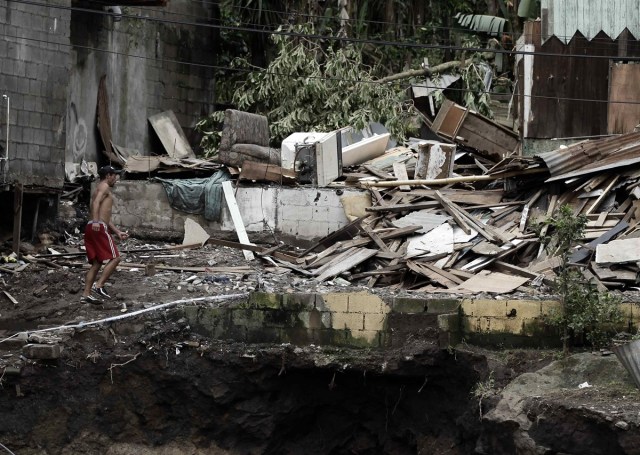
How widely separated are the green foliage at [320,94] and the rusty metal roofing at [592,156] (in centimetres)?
497

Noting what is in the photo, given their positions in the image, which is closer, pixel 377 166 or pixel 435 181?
pixel 435 181

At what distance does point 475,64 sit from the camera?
21.1 meters

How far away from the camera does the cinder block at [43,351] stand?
40.8 ft

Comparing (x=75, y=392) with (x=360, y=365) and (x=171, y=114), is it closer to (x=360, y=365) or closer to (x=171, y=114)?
(x=360, y=365)

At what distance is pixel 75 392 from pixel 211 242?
4.03m

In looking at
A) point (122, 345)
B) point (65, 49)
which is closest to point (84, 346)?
point (122, 345)

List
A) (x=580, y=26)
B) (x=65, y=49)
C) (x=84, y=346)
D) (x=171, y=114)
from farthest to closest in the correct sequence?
(x=171, y=114) → (x=580, y=26) → (x=65, y=49) → (x=84, y=346)

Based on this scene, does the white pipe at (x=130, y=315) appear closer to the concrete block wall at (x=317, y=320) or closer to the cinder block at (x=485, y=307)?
the concrete block wall at (x=317, y=320)

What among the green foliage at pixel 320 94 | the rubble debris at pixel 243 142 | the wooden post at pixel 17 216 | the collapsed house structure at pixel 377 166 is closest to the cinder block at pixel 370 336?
the collapsed house structure at pixel 377 166

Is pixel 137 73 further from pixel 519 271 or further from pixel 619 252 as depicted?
pixel 619 252

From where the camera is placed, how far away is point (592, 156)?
49.7 ft

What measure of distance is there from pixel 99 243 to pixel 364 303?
3134 millimetres

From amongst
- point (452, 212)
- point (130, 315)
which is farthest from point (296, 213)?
point (130, 315)

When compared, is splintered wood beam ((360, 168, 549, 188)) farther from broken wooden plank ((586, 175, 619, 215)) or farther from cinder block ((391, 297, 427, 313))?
cinder block ((391, 297, 427, 313))
